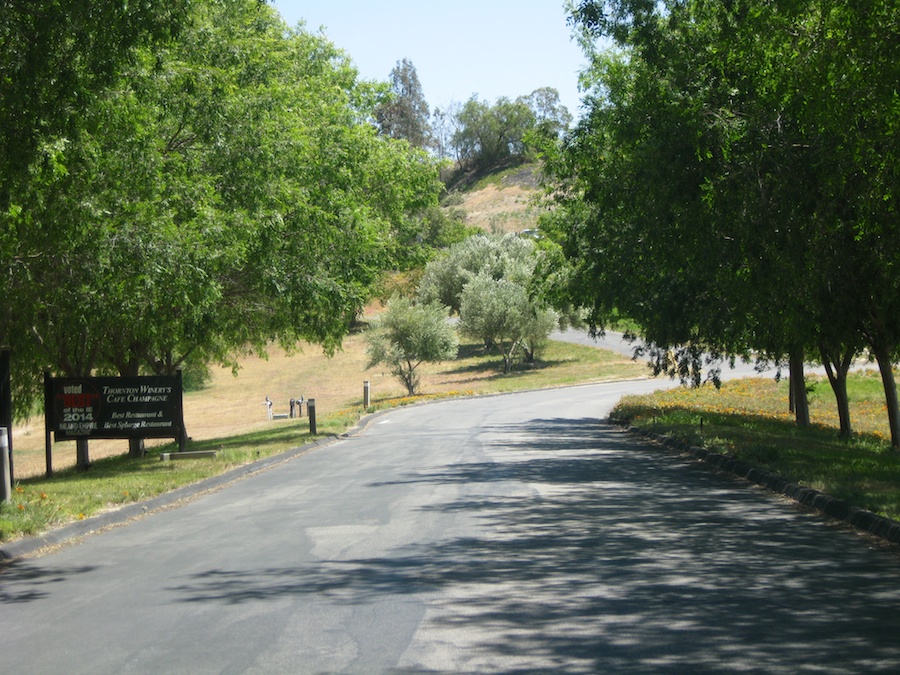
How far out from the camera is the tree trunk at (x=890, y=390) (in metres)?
19.2

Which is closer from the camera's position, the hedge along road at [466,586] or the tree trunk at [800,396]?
the hedge along road at [466,586]

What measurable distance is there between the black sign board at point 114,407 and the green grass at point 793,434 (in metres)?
10.5

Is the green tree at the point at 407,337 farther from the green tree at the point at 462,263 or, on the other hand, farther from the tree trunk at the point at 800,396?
the tree trunk at the point at 800,396

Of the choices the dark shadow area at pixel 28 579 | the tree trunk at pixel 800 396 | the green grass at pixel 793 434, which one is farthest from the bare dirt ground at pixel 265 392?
the dark shadow area at pixel 28 579

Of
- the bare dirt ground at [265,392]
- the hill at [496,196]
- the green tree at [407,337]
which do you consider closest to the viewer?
the bare dirt ground at [265,392]

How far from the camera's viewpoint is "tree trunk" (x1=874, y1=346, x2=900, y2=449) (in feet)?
63.2

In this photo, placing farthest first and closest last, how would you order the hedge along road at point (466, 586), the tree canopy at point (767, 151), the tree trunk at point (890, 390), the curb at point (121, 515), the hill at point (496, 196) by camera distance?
the hill at point (496, 196), the tree trunk at point (890, 390), the tree canopy at point (767, 151), the curb at point (121, 515), the hedge along road at point (466, 586)

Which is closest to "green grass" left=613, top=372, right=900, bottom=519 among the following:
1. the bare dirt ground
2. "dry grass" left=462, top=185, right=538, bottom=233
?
the bare dirt ground

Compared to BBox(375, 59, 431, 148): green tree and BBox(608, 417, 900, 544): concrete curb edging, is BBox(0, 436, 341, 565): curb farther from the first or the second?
BBox(375, 59, 431, 148): green tree

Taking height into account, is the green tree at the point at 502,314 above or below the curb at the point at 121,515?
above

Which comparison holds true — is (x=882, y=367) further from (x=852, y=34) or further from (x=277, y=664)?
(x=277, y=664)

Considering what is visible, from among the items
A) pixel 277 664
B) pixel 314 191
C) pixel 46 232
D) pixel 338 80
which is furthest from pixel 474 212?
pixel 277 664

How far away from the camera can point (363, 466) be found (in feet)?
59.3

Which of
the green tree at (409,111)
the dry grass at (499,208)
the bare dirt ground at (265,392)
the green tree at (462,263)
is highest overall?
the green tree at (409,111)
